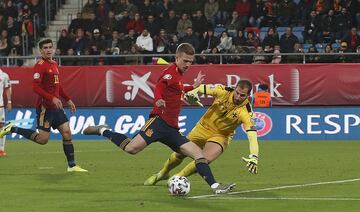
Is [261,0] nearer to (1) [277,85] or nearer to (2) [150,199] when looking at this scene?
(1) [277,85]

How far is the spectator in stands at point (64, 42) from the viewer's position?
100 feet

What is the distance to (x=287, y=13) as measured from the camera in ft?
99.9

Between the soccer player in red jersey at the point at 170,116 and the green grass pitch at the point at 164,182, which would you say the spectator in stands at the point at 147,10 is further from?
the soccer player in red jersey at the point at 170,116

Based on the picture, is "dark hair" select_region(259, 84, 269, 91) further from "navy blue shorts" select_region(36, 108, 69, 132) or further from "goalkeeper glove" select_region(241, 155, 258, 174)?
"goalkeeper glove" select_region(241, 155, 258, 174)

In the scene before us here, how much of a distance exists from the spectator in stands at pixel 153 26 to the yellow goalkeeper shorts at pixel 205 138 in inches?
646

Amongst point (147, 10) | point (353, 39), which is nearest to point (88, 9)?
point (147, 10)

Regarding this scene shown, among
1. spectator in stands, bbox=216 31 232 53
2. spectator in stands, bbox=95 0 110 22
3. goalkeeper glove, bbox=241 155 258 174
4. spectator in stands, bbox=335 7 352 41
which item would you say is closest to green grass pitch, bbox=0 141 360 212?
goalkeeper glove, bbox=241 155 258 174

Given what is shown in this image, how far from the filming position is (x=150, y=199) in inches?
487

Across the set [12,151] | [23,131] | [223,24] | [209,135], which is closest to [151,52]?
[223,24]

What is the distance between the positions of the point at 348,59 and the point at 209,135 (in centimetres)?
1408

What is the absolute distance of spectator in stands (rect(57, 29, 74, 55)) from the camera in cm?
3059

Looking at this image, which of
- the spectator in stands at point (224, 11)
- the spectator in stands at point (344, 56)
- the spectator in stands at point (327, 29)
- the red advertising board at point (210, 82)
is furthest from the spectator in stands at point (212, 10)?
the spectator in stands at point (344, 56)

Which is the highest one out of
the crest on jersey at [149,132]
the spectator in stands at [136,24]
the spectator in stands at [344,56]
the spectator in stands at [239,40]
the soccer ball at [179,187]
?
the spectator in stands at [136,24]

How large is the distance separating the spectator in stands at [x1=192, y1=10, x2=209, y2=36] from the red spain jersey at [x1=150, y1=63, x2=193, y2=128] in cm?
1660
